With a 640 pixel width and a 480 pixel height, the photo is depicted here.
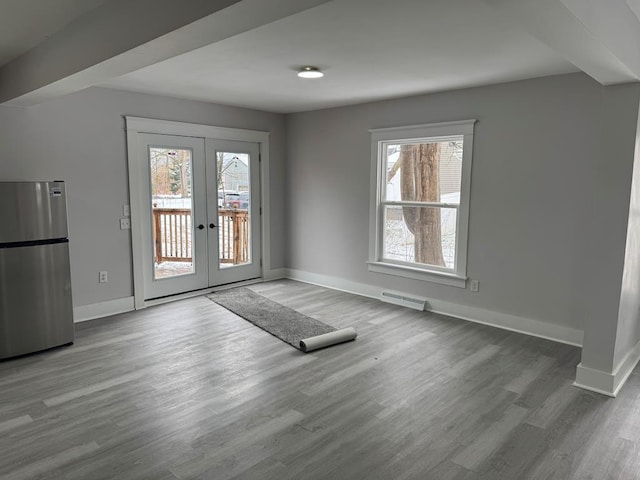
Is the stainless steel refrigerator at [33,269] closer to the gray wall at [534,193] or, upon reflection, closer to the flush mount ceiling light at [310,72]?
the flush mount ceiling light at [310,72]

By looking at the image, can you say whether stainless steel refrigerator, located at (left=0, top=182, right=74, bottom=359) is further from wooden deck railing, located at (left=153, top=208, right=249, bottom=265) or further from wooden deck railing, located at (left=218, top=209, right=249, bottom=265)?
wooden deck railing, located at (left=218, top=209, right=249, bottom=265)

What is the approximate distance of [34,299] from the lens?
360 cm

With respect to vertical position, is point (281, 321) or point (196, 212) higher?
point (196, 212)

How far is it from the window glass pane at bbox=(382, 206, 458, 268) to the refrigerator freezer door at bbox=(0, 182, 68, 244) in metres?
3.48

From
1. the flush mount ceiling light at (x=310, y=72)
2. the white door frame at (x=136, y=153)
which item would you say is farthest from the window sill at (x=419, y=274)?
the white door frame at (x=136, y=153)

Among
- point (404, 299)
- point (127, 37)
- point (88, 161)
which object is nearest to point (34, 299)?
point (88, 161)

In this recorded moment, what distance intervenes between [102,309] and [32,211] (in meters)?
1.48

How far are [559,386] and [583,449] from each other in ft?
2.55

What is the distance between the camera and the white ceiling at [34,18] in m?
2.26

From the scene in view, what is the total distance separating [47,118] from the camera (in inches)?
160

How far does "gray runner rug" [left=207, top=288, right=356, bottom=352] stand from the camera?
12.7ft

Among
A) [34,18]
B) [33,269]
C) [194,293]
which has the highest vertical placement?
[34,18]

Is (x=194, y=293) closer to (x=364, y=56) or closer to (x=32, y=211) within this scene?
(x=32, y=211)

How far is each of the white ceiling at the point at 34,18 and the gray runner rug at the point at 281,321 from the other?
283cm
